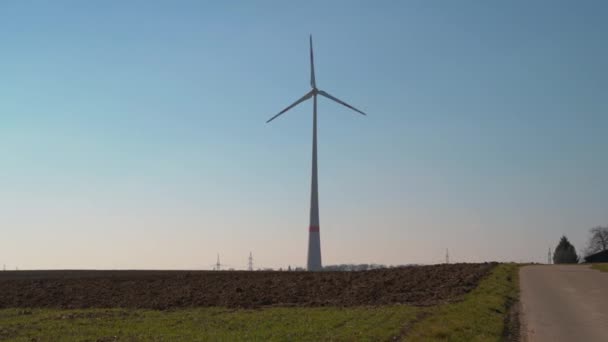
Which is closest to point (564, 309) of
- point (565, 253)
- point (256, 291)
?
point (256, 291)

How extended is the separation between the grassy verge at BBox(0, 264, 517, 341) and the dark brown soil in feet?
7.73

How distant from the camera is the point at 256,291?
33.0 meters

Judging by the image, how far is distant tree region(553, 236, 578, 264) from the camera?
9725 centimetres

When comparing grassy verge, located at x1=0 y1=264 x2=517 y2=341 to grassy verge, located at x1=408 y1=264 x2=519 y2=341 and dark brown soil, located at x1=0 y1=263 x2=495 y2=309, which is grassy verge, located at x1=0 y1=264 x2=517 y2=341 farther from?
dark brown soil, located at x1=0 y1=263 x2=495 y2=309

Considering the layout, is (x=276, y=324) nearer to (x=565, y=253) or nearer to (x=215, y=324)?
(x=215, y=324)

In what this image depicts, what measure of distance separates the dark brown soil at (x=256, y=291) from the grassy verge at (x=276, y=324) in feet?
7.73

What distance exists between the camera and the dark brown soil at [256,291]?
93.6ft

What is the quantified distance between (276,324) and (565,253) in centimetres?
8771

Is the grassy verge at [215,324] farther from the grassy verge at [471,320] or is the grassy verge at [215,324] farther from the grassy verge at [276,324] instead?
the grassy verge at [471,320]

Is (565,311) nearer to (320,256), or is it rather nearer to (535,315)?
(535,315)

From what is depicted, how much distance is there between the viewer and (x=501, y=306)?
2448cm

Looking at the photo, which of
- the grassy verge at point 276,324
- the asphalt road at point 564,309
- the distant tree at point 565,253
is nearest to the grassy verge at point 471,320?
the grassy verge at point 276,324

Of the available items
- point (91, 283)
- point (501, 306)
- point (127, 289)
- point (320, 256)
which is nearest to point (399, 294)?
point (501, 306)

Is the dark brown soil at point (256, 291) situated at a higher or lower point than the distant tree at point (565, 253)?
lower
